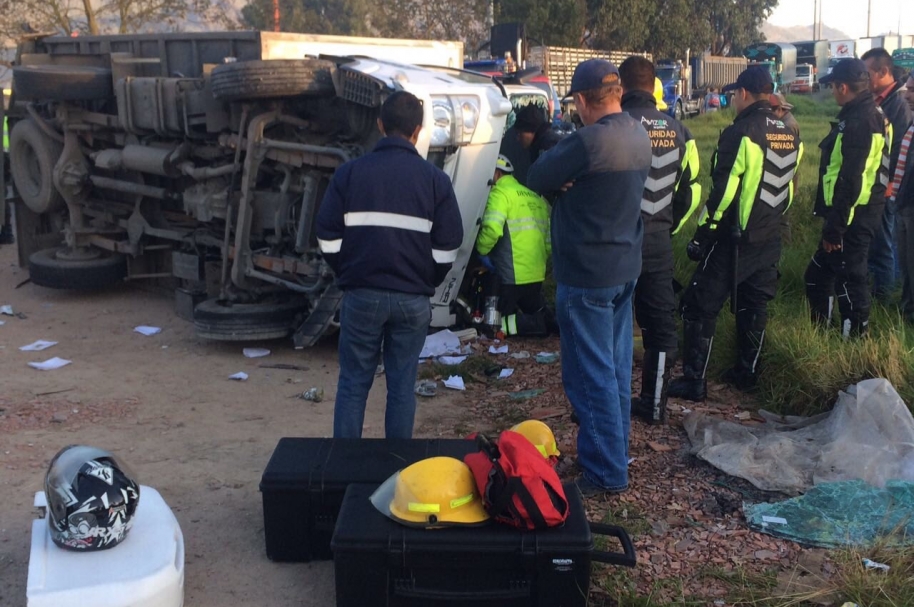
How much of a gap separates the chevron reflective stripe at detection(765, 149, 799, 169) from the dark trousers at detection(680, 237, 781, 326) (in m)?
0.45

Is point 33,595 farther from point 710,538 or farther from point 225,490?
point 710,538

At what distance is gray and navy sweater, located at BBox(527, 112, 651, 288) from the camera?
3961mm

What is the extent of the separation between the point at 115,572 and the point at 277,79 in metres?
4.03

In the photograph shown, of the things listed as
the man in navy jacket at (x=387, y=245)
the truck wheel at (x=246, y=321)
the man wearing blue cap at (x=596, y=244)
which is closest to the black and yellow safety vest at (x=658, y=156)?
the man wearing blue cap at (x=596, y=244)

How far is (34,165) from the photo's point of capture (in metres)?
8.80

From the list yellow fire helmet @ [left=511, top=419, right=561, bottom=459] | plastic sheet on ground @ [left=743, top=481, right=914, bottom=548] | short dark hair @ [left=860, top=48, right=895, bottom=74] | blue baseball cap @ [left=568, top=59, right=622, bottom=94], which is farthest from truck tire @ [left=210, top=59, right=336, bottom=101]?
short dark hair @ [left=860, top=48, right=895, bottom=74]

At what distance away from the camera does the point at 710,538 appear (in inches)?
154

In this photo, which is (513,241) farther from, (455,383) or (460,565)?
(460,565)

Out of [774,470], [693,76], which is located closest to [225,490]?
[774,470]

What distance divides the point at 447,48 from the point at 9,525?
5.52m

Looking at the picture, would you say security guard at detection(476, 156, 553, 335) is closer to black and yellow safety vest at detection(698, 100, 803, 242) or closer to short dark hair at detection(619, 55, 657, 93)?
black and yellow safety vest at detection(698, 100, 803, 242)

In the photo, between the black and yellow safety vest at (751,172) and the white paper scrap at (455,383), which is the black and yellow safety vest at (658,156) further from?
the white paper scrap at (455,383)

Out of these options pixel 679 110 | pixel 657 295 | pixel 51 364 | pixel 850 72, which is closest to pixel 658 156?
pixel 657 295

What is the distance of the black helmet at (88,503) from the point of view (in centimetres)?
305
